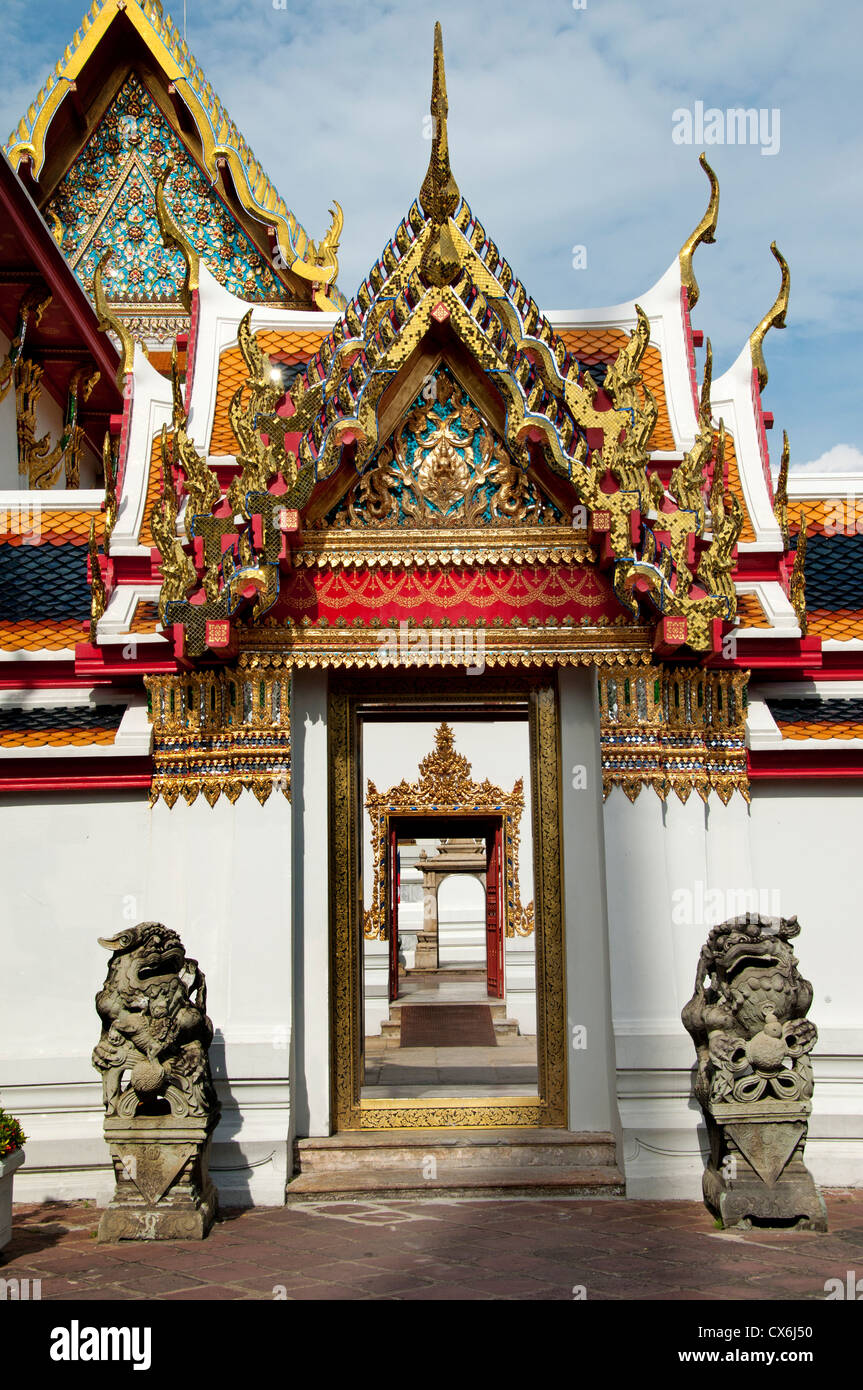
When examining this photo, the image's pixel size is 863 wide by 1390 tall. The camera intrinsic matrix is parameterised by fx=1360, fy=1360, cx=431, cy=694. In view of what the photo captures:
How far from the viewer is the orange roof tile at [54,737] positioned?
24.9 feet

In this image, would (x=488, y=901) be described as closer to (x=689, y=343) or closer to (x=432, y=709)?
(x=432, y=709)

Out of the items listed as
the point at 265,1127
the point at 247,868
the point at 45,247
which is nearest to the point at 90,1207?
the point at 265,1127

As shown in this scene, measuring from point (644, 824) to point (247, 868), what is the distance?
2108mm

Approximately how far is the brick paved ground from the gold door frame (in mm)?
649

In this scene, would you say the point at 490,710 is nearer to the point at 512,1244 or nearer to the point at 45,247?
the point at 512,1244

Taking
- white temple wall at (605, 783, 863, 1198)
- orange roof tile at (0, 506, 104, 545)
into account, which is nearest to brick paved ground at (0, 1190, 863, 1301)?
white temple wall at (605, 783, 863, 1198)

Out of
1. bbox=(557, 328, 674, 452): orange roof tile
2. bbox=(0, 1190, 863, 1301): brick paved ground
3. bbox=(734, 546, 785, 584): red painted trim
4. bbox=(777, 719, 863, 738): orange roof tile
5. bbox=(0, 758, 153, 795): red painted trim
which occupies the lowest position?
bbox=(0, 1190, 863, 1301): brick paved ground

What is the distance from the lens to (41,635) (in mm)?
8445

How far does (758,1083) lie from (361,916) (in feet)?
7.84

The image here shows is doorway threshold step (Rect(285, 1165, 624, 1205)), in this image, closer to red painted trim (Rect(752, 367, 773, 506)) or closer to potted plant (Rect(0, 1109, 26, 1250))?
potted plant (Rect(0, 1109, 26, 1250))

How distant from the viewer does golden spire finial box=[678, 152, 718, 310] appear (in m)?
7.72

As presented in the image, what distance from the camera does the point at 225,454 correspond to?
27.4 feet

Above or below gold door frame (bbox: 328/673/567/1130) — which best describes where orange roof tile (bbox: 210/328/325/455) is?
above
